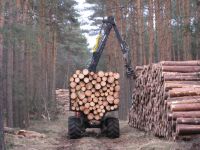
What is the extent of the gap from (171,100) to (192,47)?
1904cm

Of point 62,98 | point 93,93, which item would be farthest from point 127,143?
point 62,98

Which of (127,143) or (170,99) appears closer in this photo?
(170,99)

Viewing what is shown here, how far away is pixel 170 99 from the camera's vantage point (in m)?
11.4

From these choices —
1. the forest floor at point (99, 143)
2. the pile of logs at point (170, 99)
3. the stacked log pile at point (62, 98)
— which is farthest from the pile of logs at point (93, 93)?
the stacked log pile at point (62, 98)

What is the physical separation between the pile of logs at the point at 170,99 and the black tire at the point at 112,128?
114 cm

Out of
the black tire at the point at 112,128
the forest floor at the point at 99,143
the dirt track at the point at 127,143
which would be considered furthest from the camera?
the black tire at the point at 112,128

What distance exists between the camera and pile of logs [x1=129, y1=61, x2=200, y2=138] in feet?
34.4

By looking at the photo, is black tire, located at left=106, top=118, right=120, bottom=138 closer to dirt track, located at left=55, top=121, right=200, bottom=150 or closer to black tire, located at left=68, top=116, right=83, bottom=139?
dirt track, located at left=55, top=121, right=200, bottom=150

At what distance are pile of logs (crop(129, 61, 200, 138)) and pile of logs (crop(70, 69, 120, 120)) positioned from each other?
4.19 feet

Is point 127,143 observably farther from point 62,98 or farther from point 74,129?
point 62,98

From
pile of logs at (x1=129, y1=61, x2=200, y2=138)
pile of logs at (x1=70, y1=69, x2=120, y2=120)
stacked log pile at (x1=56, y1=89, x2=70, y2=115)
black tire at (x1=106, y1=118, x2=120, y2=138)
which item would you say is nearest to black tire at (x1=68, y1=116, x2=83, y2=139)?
pile of logs at (x1=70, y1=69, x2=120, y2=120)

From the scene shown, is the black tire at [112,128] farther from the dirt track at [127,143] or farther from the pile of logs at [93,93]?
the pile of logs at [93,93]

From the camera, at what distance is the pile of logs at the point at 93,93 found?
14438 millimetres

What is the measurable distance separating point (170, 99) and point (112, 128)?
327cm
